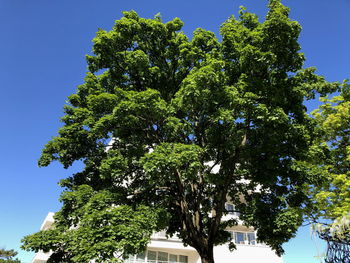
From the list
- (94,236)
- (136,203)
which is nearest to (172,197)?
(136,203)

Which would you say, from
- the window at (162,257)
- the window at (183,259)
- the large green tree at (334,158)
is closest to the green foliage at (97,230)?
the large green tree at (334,158)

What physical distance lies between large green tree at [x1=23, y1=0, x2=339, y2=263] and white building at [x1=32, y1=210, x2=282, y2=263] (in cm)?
1091

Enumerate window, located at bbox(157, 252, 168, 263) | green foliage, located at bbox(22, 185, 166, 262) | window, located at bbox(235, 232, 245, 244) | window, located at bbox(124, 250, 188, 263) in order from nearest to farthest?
green foliage, located at bbox(22, 185, 166, 262)
window, located at bbox(124, 250, 188, 263)
window, located at bbox(157, 252, 168, 263)
window, located at bbox(235, 232, 245, 244)

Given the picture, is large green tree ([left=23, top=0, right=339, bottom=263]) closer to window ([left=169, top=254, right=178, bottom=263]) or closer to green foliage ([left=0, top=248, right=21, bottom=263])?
window ([left=169, top=254, right=178, bottom=263])

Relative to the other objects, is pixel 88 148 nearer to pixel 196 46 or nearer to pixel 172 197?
pixel 172 197

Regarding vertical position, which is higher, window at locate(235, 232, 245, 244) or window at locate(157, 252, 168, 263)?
window at locate(235, 232, 245, 244)

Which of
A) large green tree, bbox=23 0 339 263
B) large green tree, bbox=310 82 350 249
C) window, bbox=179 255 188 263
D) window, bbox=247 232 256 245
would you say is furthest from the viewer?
window, bbox=247 232 256 245

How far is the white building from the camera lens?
22844 millimetres

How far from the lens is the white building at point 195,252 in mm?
22844

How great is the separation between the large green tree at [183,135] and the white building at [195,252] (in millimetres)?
10908

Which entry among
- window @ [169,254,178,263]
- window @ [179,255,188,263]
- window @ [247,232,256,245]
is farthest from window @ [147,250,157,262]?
window @ [247,232,256,245]

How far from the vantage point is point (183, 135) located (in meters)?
12.1

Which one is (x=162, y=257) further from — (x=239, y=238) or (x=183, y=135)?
(x=183, y=135)

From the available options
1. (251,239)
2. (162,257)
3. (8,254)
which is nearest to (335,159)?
(251,239)
